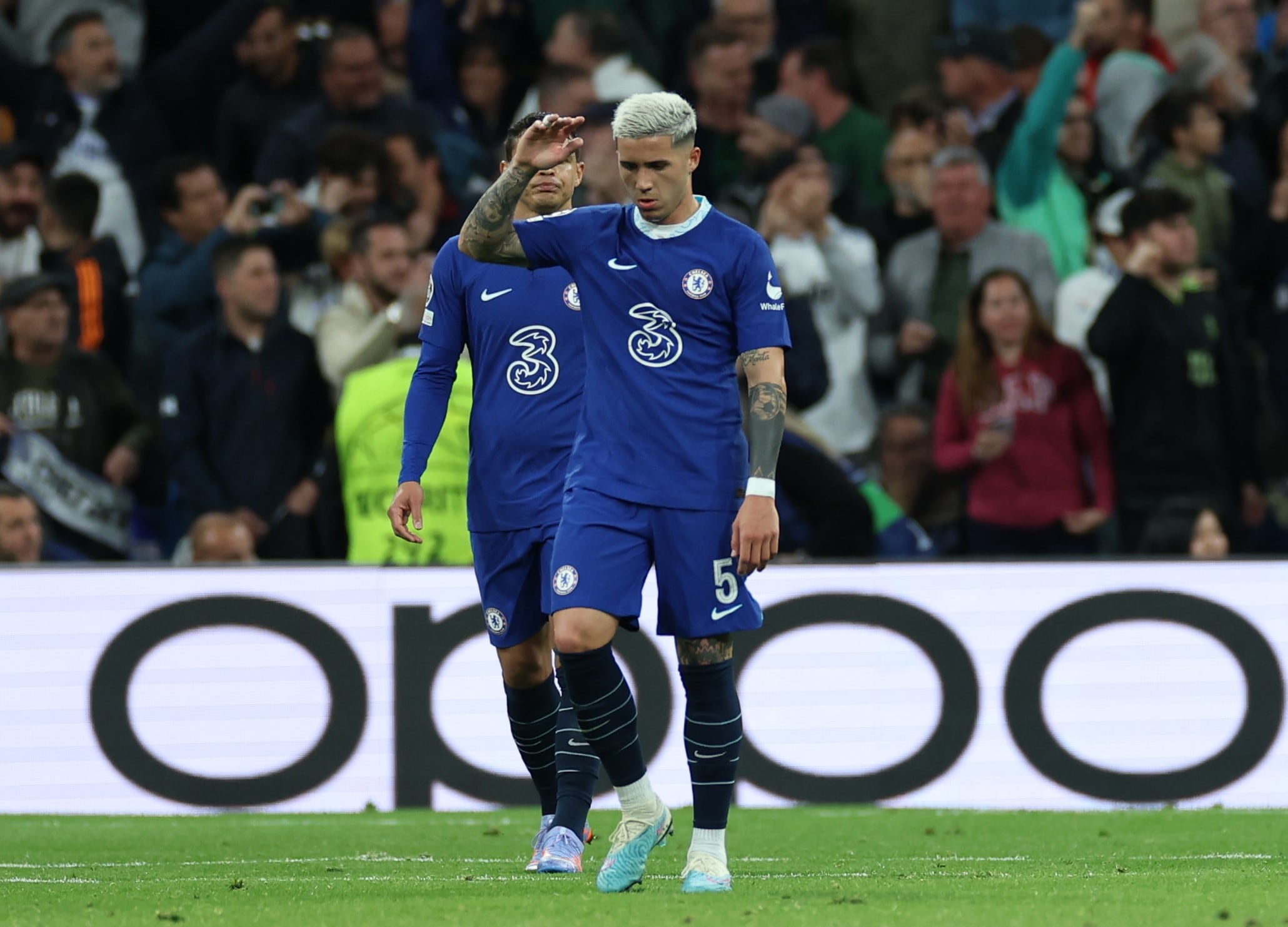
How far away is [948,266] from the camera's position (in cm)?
1120

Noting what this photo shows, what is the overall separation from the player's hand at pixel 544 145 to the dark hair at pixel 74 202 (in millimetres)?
6397

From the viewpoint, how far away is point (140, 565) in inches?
365

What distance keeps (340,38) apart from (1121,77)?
4783 mm

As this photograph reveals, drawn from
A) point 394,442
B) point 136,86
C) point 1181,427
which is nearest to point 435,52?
point 136,86

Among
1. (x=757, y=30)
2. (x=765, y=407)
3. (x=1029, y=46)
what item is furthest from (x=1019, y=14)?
(x=765, y=407)

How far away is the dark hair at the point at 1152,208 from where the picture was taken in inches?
410

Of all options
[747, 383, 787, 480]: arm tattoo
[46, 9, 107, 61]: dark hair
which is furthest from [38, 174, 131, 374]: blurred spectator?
[747, 383, 787, 480]: arm tattoo

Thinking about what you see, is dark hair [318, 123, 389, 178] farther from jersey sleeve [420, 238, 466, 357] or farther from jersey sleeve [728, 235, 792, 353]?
jersey sleeve [728, 235, 792, 353]

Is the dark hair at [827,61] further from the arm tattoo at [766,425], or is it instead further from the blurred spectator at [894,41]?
the arm tattoo at [766,425]

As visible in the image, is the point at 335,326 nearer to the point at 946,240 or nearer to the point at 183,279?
the point at 183,279

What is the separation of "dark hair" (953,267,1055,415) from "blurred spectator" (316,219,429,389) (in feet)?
9.37

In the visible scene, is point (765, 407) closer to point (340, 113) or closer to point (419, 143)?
point (419, 143)

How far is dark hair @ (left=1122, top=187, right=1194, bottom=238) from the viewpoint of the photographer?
10.4m

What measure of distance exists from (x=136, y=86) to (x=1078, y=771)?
724cm
